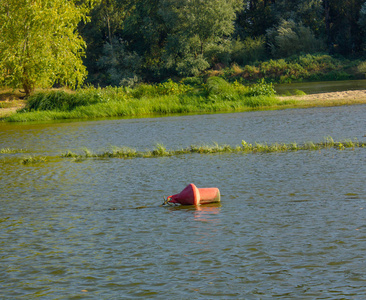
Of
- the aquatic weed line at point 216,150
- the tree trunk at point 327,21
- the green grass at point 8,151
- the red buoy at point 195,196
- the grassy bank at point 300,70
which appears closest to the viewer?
the red buoy at point 195,196

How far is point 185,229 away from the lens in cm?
866

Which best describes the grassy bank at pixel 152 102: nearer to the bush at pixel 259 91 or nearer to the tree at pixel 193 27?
the bush at pixel 259 91

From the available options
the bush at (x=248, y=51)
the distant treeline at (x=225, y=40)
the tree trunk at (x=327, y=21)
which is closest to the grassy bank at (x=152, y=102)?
the distant treeline at (x=225, y=40)

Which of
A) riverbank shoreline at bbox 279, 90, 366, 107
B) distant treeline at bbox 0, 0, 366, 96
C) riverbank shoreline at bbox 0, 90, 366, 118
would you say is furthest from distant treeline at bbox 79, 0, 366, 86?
riverbank shoreline at bbox 279, 90, 366, 107

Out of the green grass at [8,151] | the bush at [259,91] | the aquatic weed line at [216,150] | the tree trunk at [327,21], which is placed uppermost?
the tree trunk at [327,21]

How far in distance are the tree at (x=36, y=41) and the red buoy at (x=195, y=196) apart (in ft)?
87.5

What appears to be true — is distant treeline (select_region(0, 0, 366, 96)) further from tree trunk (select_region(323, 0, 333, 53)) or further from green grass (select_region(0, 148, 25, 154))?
green grass (select_region(0, 148, 25, 154))

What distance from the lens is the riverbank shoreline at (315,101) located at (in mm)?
32688

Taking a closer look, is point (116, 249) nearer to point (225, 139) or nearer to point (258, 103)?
point (225, 139)

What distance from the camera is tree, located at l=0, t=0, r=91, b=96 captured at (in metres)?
34.4

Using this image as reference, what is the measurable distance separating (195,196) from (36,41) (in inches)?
1121

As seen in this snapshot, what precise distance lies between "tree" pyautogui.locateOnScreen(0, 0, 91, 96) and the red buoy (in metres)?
26.7

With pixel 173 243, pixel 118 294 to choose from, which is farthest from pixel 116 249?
pixel 118 294

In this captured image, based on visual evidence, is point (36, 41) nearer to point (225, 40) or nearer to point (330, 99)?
point (330, 99)
